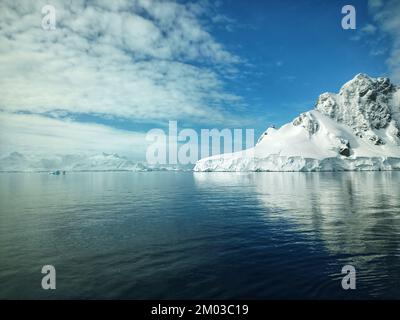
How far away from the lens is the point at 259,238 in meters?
22.5

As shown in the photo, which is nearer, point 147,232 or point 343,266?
point 343,266

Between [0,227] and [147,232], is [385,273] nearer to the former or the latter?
[147,232]

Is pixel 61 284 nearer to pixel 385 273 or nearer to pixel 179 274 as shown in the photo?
pixel 179 274

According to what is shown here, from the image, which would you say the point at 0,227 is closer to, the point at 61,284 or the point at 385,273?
the point at 61,284

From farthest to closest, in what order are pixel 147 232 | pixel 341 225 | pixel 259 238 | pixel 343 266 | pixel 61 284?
pixel 341 225
pixel 147 232
pixel 259 238
pixel 343 266
pixel 61 284

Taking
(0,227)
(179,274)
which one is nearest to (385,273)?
(179,274)

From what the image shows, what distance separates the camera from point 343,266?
1598 cm

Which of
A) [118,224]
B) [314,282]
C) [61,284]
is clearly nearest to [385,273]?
[314,282]

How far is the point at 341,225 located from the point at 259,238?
9270mm
